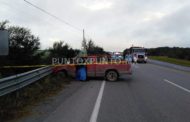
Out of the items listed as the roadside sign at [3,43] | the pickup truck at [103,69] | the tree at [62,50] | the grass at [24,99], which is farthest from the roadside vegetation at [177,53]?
the roadside sign at [3,43]

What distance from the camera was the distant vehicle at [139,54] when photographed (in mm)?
58812

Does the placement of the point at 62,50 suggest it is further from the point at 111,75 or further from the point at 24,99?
the point at 24,99

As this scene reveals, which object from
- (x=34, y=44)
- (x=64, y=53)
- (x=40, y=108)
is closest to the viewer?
(x=40, y=108)

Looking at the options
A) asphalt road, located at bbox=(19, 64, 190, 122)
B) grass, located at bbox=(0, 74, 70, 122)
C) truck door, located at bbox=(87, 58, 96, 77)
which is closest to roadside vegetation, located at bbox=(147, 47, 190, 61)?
truck door, located at bbox=(87, 58, 96, 77)

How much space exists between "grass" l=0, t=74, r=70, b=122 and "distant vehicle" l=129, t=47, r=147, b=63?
136 feet

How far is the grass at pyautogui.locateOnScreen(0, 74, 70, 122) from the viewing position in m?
10.3

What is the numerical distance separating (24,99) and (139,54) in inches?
1874

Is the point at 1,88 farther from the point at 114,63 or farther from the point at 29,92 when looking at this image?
the point at 114,63

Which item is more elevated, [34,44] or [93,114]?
[34,44]

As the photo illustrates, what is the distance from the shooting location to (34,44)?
31578 mm

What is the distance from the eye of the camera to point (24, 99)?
1273 centimetres

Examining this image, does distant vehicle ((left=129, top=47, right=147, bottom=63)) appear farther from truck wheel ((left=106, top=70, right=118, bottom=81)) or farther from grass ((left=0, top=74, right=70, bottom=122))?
grass ((left=0, top=74, right=70, bottom=122))

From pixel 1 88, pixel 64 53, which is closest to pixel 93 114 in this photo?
pixel 1 88

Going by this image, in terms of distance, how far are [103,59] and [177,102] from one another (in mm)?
10993
